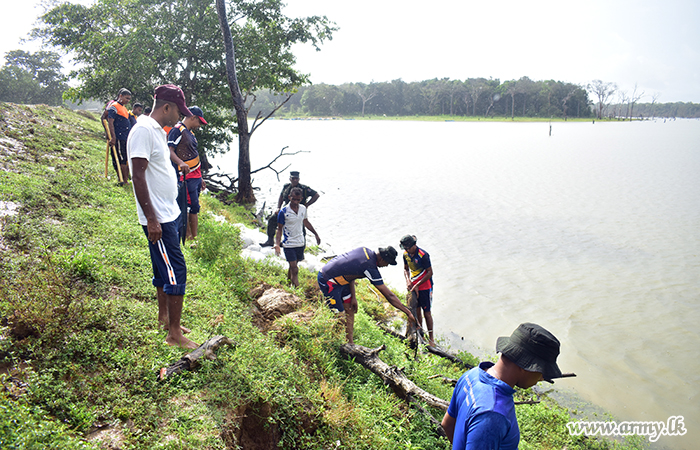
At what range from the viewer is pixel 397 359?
16.4ft

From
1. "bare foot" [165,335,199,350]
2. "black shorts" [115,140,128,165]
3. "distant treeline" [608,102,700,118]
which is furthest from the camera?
"distant treeline" [608,102,700,118]

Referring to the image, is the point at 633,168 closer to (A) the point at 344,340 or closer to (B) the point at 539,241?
(B) the point at 539,241

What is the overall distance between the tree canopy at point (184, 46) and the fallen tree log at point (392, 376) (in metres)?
11.4

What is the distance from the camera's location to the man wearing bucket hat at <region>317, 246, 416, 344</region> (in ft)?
15.4

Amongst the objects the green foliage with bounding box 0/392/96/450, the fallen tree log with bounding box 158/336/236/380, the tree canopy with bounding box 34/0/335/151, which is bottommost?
the fallen tree log with bounding box 158/336/236/380

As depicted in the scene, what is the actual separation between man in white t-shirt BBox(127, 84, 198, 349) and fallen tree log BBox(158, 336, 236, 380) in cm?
21

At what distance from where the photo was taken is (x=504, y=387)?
6.54 ft

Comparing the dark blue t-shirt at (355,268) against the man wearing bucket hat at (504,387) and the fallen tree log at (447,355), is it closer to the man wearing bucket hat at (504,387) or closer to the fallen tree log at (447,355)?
the fallen tree log at (447,355)

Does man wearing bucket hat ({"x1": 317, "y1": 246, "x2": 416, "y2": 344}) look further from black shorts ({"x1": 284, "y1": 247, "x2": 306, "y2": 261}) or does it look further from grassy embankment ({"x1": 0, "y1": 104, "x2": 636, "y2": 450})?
black shorts ({"x1": 284, "y1": 247, "x2": 306, "y2": 261})

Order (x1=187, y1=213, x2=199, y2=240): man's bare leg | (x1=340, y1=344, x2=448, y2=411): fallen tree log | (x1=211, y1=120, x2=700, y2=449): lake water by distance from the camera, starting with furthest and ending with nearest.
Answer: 1. (x1=211, y1=120, x2=700, y2=449): lake water
2. (x1=187, y1=213, x2=199, y2=240): man's bare leg
3. (x1=340, y1=344, x2=448, y2=411): fallen tree log

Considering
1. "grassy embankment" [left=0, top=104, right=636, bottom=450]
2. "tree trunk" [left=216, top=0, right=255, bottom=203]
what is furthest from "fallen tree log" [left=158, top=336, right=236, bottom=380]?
"tree trunk" [left=216, top=0, right=255, bottom=203]

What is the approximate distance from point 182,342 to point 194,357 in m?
0.28

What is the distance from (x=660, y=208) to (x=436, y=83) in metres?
87.7

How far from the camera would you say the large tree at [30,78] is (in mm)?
32781
